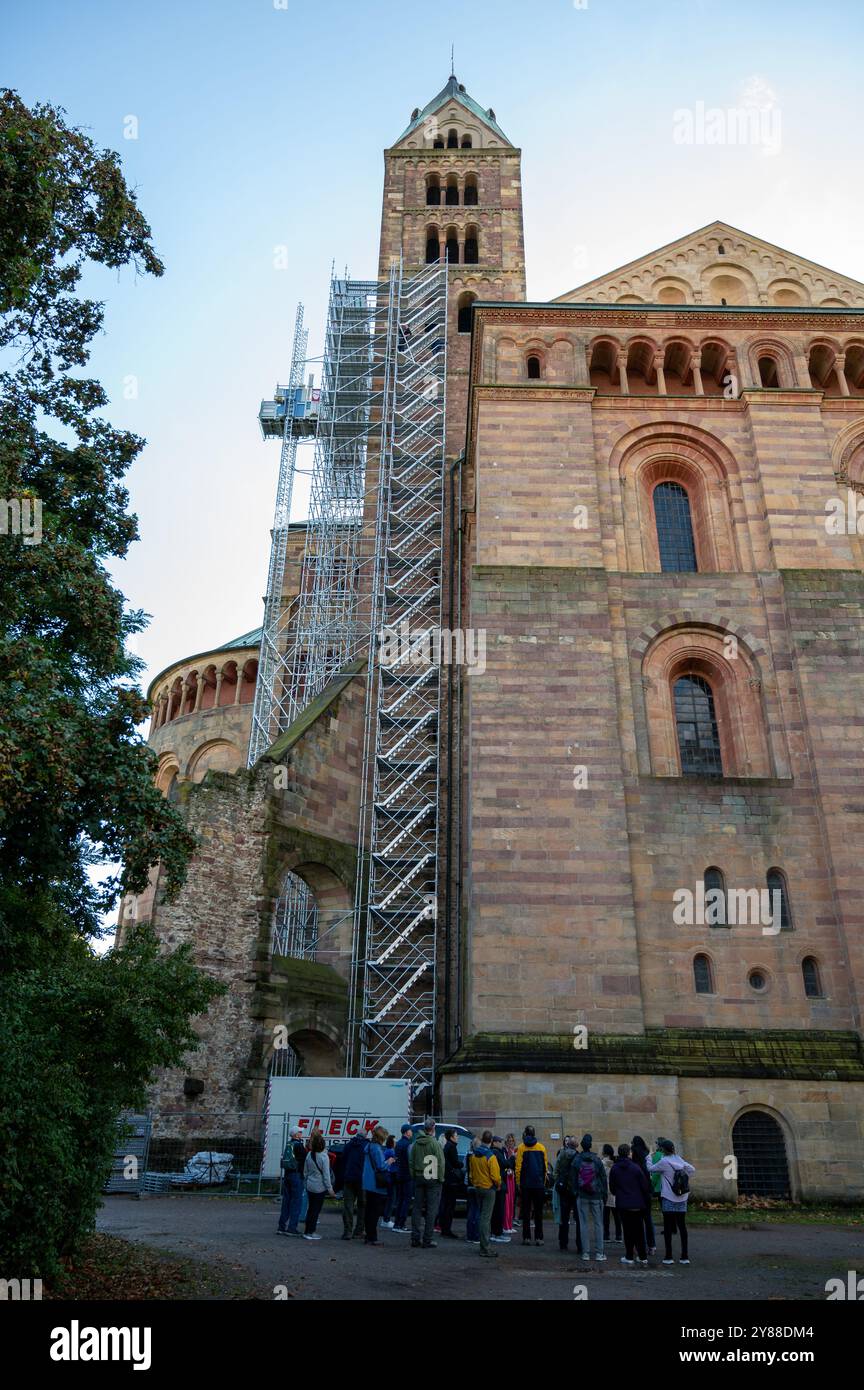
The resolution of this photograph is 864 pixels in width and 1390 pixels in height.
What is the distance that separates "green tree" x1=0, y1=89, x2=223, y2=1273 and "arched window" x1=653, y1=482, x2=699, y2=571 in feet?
44.4

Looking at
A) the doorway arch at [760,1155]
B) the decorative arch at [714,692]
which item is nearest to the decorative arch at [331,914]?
the decorative arch at [714,692]

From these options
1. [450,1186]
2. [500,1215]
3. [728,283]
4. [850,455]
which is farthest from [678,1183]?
[728,283]

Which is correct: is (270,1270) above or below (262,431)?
below

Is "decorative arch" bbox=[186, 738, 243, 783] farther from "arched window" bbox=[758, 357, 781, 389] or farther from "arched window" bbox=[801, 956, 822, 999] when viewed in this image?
"arched window" bbox=[801, 956, 822, 999]

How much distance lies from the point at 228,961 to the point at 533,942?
22.2ft

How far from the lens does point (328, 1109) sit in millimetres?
17531

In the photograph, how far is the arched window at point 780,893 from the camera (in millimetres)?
18469

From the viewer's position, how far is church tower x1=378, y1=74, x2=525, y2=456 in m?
39.1

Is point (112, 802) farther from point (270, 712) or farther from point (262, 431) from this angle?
point (262, 431)

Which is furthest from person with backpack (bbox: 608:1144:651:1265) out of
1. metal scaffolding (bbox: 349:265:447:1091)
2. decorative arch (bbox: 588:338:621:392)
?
decorative arch (bbox: 588:338:621:392)

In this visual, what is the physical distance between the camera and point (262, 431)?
45000 mm
